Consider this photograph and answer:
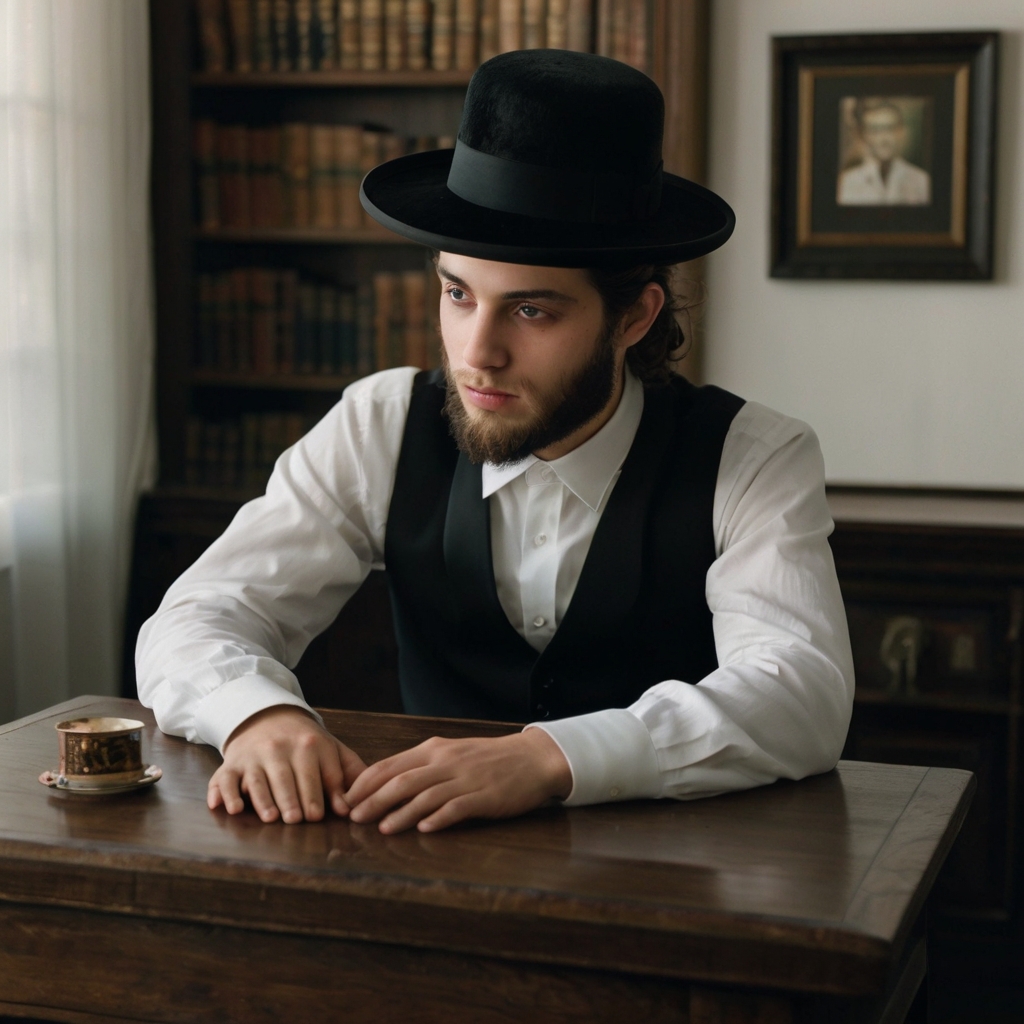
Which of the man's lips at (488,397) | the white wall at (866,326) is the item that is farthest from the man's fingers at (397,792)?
the white wall at (866,326)

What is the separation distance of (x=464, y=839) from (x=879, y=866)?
1.21 feet

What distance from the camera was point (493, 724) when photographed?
5.33 feet

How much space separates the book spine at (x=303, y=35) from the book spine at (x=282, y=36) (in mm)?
18

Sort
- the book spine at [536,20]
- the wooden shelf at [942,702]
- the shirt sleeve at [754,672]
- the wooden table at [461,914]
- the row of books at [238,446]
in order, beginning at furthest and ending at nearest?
1. the row of books at [238,446]
2. the book spine at [536,20]
3. the wooden shelf at [942,702]
4. the shirt sleeve at [754,672]
5. the wooden table at [461,914]

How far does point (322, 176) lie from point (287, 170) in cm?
10

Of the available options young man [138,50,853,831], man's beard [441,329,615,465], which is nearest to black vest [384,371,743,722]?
young man [138,50,853,831]

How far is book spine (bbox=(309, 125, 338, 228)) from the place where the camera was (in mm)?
3443

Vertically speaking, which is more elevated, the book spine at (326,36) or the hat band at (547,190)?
the book spine at (326,36)

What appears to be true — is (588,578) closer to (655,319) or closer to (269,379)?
(655,319)

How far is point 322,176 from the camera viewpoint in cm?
346

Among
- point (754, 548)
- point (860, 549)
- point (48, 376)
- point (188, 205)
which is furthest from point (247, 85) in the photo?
point (754, 548)

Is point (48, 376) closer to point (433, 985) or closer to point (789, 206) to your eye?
point (789, 206)

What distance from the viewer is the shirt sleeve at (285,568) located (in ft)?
5.33

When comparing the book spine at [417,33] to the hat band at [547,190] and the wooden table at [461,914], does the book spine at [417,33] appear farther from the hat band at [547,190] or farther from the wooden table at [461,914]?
the wooden table at [461,914]
